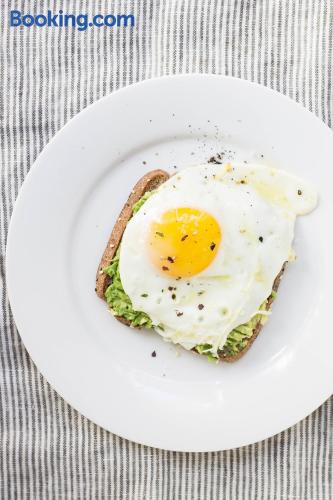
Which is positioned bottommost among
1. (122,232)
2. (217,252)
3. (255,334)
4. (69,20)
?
(255,334)

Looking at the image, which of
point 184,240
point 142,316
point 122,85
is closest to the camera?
point 184,240

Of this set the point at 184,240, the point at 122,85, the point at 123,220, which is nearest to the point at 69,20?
the point at 122,85

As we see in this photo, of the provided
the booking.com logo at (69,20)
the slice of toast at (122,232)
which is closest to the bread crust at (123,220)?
the slice of toast at (122,232)

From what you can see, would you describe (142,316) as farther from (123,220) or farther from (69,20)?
(69,20)

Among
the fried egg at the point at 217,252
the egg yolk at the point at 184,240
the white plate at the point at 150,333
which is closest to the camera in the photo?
the egg yolk at the point at 184,240

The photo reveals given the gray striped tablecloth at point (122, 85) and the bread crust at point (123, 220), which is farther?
the gray striped tablecloth at point (122, 85)

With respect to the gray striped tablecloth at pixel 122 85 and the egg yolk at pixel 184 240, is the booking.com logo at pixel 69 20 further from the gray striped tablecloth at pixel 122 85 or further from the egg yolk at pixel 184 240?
the egg yolk at pixel 184 240

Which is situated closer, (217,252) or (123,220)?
(217,252)
